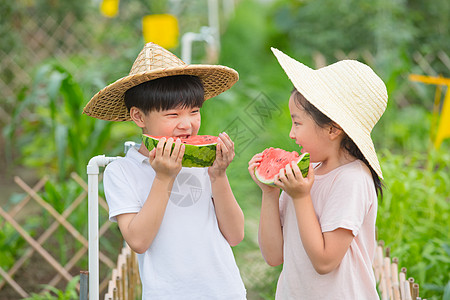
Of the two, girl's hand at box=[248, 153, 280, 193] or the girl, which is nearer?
the girl

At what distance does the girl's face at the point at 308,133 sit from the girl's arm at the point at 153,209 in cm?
39

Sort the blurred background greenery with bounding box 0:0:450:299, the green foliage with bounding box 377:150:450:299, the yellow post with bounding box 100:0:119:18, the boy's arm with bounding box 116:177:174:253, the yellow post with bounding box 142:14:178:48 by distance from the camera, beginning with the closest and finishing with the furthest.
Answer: the boy's arm with bounding box 116:177:174:253, the green foliage with bounding box 377:150:450:299, the blurred background greenery with bounding box 0:0:450:299, the yellow post with bounding box 142:14:178:48, the yellow post with bounding box 100:0:119:18

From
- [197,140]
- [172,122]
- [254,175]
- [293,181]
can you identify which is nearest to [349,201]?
[293,181]

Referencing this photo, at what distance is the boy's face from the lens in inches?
69.3

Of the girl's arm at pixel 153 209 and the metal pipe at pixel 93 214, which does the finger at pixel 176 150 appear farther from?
the metal pipe at pixel 93 214

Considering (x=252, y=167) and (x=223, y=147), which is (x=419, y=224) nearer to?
(x=252, y=167)

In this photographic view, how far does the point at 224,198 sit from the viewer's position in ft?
5.87

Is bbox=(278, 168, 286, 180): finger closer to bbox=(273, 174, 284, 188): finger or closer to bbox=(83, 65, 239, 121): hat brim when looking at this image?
bbox=(273, 174, 284, 188): finger

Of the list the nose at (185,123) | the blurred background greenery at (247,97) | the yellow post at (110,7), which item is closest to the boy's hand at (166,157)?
the nose at (185,123)

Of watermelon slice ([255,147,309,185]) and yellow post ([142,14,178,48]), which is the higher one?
yellow post ([142,14,178,48])

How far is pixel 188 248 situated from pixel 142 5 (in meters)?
7.72

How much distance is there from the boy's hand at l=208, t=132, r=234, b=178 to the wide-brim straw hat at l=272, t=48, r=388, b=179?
0.93ft

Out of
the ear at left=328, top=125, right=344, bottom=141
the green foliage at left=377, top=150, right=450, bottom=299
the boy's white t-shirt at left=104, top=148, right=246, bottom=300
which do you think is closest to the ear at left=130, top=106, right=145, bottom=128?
the boy's white t-shirt at left=104, top=148, right=246, bottom=300

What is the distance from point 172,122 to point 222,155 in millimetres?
205
